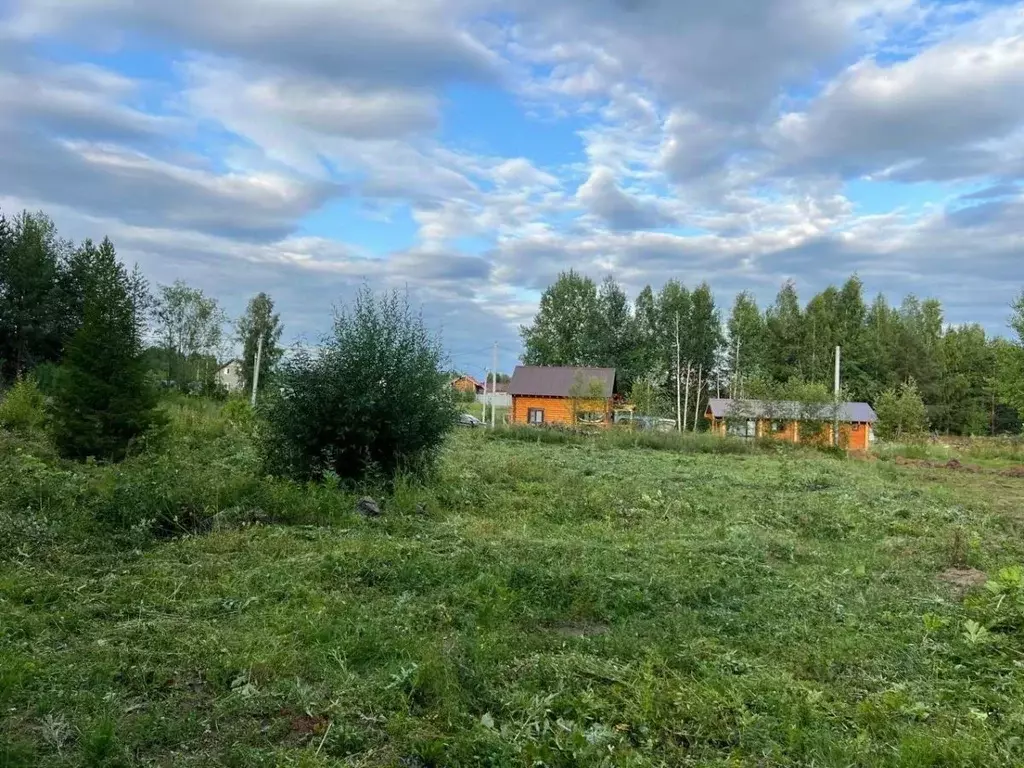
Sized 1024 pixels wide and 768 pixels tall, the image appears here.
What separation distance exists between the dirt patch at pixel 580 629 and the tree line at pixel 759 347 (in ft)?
155

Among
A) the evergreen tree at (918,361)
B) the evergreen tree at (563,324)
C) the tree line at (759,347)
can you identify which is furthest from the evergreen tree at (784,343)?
the evergreen tree at (563,324)

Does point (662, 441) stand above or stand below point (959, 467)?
above

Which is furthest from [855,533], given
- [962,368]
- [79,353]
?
[962,368]

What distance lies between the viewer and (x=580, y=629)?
5.47 m

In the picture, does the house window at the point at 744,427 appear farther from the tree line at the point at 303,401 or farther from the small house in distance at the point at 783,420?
the tree line at the point at 303,401

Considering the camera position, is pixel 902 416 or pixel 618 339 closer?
pixel 902 416

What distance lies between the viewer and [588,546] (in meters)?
7.95

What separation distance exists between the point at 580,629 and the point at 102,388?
429 inches

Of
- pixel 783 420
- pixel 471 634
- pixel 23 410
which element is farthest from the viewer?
pixel 783 420

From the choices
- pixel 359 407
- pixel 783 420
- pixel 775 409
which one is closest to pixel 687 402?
pixel 775 409

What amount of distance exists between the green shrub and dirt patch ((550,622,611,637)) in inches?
545

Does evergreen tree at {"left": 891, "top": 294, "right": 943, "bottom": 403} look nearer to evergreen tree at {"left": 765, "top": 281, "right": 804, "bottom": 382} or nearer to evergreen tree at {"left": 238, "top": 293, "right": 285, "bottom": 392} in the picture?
evergreen tree at {"left": 765, "top": 281, "right": 804, "bottom": 382}

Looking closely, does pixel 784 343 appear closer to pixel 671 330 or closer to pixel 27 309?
pixel 671 330

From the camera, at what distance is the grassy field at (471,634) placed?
356 cm
